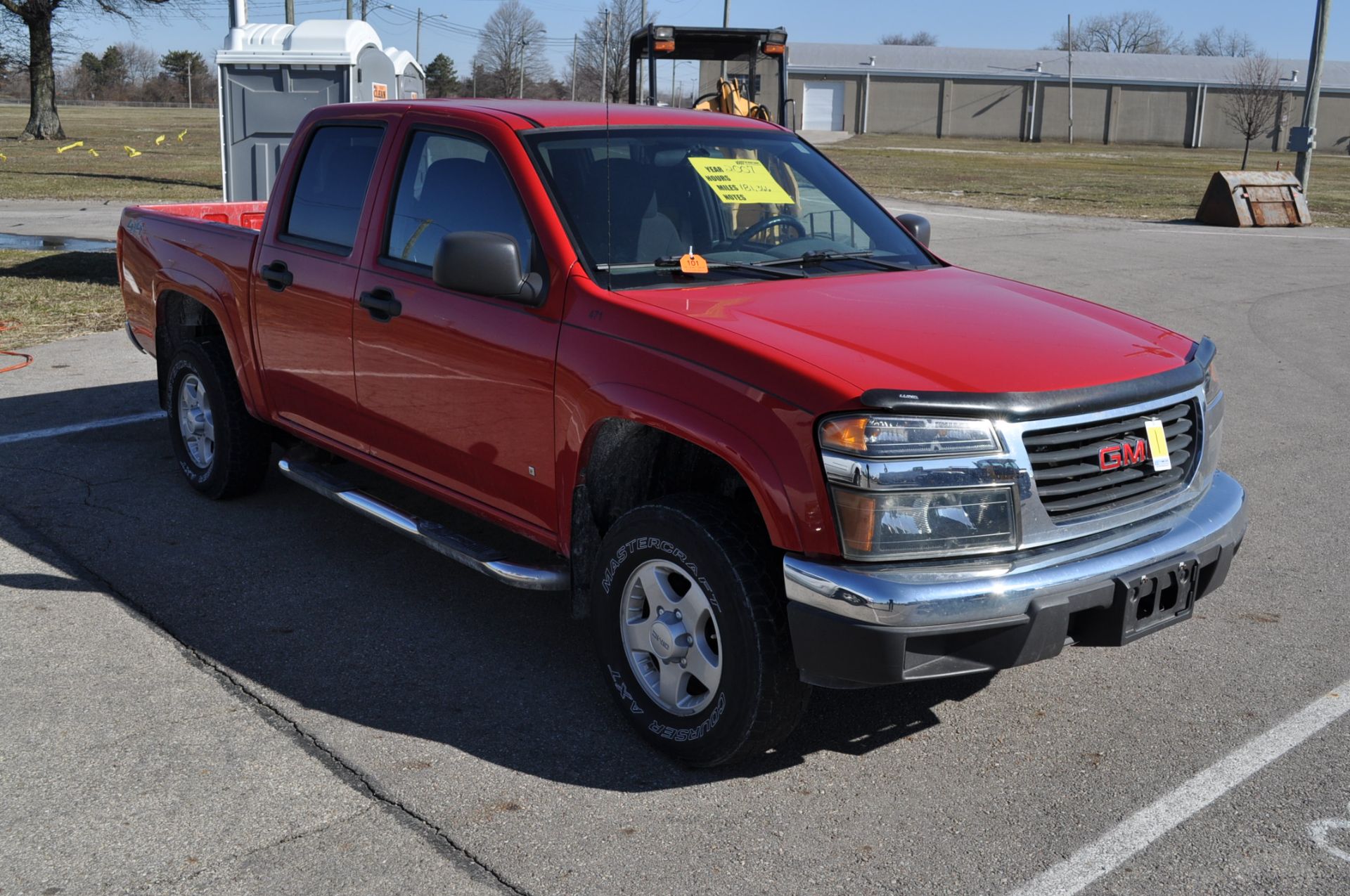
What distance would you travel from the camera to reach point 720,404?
3467mm

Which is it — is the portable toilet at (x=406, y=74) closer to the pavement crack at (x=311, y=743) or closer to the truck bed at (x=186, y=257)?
the truck bed at (x=186, y=257)

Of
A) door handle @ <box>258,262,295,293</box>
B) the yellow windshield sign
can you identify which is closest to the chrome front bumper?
the yellow windshield sign

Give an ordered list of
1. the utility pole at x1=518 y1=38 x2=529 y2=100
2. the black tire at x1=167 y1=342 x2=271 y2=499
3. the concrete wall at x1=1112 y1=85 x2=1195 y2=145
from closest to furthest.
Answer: the black tire at x1=167 y1=342 x2=271 y2=499 < the concrete wall at x1=1112 y1=85 x2=1195 y2=145 < the utility pole at x1=518 y1=38 x2=529 y2=100

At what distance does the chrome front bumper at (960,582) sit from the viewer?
3.19 m

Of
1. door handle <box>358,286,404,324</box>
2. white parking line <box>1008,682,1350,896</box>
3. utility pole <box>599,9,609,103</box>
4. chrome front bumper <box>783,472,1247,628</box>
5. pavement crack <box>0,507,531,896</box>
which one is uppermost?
utility pole <box>599,9,609,103</box>

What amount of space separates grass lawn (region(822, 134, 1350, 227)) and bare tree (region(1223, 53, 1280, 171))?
1.53 meters

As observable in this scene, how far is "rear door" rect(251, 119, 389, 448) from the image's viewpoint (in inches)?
198

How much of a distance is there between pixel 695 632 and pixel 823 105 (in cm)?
7483

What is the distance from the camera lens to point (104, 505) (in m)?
6.11

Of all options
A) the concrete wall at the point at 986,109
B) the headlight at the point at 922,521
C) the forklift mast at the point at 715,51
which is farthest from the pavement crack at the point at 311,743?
the concrete wall at the point at 986,109

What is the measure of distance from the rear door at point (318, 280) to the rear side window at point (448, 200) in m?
0.24

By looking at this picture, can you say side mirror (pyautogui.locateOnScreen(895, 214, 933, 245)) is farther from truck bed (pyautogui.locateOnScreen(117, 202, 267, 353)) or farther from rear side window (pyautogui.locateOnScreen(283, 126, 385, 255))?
truck bed (pyautogui.locateOnScreen(117, 202, 267, 353))

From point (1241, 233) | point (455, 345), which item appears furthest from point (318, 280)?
point (1241, 233)

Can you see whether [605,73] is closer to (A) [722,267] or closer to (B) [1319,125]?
(A) [722,267]
